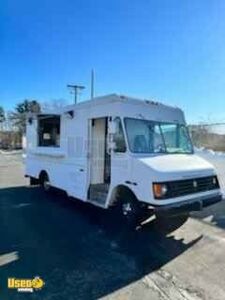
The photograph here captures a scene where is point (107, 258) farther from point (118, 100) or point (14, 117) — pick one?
point (14, 117)

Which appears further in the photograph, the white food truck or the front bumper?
the white food truck

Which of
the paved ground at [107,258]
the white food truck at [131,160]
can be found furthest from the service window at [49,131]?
the paved ground at [107,258]

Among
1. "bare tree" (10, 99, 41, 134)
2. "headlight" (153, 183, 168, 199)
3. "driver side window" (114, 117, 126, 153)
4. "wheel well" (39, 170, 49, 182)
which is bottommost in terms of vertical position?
"wheel well" (39, 170, 49, 182)

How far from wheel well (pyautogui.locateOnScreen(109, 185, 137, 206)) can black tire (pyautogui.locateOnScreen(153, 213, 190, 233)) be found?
97 centimetres

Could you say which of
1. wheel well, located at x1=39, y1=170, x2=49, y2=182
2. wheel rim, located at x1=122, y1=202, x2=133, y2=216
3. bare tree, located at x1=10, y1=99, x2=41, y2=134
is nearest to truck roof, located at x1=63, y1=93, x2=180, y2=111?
wheel rim, located at x1=122, y1=202, x2=133, y2=216

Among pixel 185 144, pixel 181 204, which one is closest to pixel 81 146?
pixel 185 144

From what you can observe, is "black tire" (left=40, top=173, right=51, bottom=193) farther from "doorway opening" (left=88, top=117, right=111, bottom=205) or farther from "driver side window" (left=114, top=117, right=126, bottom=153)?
"driver side window" (left=114, top=117, right=126, bottom=153)

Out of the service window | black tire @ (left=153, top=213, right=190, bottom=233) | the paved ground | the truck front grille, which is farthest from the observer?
the service window

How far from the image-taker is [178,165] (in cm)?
616

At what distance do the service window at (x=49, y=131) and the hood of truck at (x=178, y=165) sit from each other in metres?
4.16

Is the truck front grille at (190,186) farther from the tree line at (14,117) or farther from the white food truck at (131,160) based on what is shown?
the tree line at (14,117)

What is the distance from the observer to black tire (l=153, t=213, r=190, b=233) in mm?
6719

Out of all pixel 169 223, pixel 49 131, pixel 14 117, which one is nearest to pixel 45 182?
pixel 49 131

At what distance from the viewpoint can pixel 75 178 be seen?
27.8 ft
